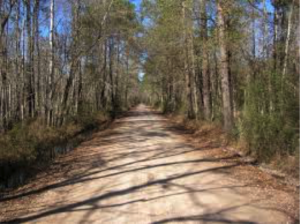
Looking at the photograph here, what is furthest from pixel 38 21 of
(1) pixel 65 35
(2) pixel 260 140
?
(2) pixel 260 140

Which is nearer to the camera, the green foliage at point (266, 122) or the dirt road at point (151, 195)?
the dirt road at point (151, 195)

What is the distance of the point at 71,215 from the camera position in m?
7.02

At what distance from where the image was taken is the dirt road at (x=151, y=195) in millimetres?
6742

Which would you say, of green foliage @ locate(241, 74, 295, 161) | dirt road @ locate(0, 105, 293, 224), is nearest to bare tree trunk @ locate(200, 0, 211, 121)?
green foliage @ locate(241, 74, 295, 161)

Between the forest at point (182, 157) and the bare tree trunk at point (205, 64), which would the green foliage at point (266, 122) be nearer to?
the forest at point (182, 157)

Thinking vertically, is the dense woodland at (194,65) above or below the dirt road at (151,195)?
above

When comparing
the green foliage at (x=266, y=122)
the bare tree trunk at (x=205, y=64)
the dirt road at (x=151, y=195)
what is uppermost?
the bare tree trunk at (x=205, y=64)

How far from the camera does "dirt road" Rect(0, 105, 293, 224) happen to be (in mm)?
6742

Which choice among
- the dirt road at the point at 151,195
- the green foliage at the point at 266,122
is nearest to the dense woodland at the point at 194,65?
the green foliage at the point at 266,122

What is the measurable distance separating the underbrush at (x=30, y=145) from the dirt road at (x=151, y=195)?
116 cm

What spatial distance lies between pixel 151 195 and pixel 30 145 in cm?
763

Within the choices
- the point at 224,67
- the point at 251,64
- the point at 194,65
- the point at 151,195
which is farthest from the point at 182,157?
the point at 194,65

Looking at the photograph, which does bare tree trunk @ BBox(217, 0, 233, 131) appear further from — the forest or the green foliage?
the green foliage

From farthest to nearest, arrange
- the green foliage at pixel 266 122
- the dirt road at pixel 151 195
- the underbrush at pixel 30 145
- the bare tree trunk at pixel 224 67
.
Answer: the bare tree trunk at pixel 224 67, the underbrush at pixel 30 145, the green foliage at pixel 266 122, the dirt road at pixel 151 195
